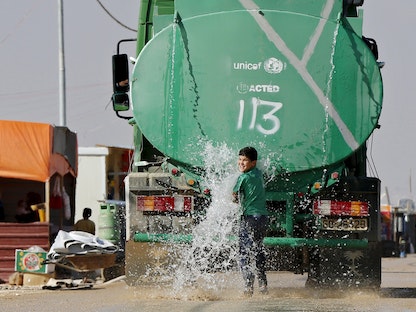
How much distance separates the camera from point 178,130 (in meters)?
13.8

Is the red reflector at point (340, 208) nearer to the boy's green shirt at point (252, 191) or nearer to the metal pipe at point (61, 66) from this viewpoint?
the boy's green shirt at point (252, 191)

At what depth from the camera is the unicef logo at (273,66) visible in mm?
13734

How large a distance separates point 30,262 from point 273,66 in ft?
23.6

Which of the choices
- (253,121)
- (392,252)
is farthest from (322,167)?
(392,252)

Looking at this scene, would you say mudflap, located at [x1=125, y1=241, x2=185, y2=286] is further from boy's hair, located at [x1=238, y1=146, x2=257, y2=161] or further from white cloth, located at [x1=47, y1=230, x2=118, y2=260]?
white cloth, located at [x1=47, y1=230, x2=118, y2=260]

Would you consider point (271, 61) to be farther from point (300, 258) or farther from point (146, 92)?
point (300, 258)

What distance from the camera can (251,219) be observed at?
13602mm

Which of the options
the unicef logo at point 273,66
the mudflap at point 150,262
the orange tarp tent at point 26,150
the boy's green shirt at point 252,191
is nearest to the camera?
the boy's green shirt at point 252,191

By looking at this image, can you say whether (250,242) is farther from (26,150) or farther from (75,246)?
(26,150)

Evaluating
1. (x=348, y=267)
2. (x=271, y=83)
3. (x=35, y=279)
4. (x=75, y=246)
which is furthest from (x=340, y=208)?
(x=35, y=279)

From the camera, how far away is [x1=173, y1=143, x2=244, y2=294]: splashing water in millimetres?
13781

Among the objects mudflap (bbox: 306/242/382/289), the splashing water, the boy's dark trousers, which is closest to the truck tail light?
the splashing water

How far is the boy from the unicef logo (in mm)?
914

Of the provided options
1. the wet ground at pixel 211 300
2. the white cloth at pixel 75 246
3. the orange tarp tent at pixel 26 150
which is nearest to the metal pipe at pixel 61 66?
the orange tarp tent at pixel 26 150
